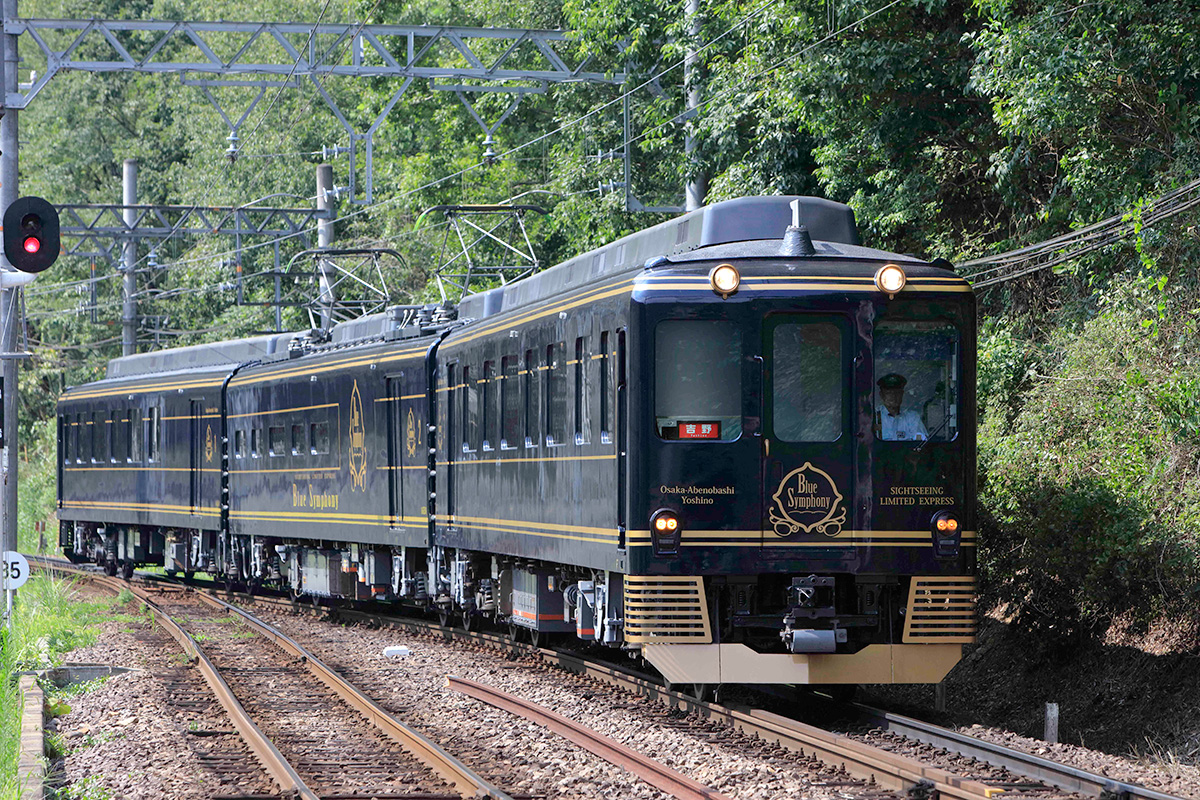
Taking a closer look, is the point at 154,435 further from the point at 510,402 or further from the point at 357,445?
the point at 510,402

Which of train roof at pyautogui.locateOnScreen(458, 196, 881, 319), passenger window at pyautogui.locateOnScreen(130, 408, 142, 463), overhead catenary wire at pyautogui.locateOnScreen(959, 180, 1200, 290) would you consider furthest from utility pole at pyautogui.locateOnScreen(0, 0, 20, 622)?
overhead catenary wire at pyautogui.locateOnScreen(959, 180, 1200, 290)

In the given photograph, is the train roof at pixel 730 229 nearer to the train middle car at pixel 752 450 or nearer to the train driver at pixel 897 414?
the train middle car at pixel 752 450

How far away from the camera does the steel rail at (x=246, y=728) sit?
31.4 feet

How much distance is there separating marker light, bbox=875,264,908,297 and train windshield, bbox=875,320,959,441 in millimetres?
227

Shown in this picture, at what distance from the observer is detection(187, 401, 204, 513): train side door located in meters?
26.2

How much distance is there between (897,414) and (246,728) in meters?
4.94

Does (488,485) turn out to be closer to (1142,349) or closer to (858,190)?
(1142,349)

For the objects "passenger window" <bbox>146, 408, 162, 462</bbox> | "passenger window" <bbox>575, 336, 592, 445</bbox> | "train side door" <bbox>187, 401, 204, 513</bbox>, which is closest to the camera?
"passenger window" <bbox>575, 336, 592, 445</bbox>

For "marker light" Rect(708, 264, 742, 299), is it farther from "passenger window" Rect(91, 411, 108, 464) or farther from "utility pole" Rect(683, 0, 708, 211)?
"passenger window" Rect(91, 411, 108, 464)

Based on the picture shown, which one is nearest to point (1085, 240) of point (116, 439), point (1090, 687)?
point (1090, 687)

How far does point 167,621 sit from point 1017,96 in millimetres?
11542

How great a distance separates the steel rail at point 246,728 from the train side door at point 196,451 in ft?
19.6

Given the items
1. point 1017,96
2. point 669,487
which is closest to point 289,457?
point 1017,96

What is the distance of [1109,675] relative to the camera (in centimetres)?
1408
